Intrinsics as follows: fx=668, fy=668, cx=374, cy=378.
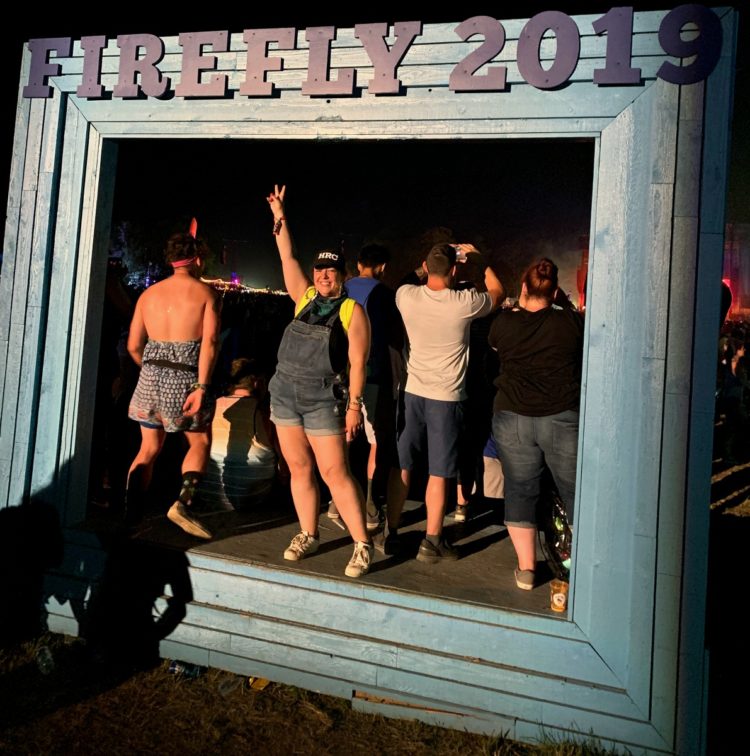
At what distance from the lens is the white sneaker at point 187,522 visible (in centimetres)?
395

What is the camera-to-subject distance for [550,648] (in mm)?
3020

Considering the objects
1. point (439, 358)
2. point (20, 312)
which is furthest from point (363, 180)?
point (20, 312)

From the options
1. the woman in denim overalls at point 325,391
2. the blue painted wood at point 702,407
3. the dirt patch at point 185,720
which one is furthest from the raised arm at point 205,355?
the blue painted wood at point 702,407

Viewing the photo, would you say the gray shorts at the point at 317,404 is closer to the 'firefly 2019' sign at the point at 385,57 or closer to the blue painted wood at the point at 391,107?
the blue painted wood at the point at 391,107

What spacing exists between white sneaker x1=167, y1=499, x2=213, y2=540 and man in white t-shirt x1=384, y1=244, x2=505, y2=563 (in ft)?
3.61

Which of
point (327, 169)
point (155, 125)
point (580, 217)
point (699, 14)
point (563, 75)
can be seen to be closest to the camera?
point (699, 14)

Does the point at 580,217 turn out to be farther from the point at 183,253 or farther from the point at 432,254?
the point at 183,253

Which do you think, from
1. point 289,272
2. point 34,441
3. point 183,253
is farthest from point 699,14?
point 34,441

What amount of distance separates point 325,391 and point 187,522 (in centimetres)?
120

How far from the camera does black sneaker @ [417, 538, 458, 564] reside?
3.82 meters

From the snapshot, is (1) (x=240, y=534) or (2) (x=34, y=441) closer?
(2) (x=34, y=441)

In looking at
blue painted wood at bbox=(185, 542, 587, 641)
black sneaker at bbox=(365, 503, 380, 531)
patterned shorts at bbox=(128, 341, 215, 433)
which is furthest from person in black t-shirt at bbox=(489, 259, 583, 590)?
patterned shorts at bbox=(128, 341, 215, 433)

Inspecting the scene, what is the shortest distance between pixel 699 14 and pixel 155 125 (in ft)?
8.90

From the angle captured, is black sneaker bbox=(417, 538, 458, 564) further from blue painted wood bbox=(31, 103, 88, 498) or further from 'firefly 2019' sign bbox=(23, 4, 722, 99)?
'firefly 2019' sign bbox=(23, 4, 722, 99)
